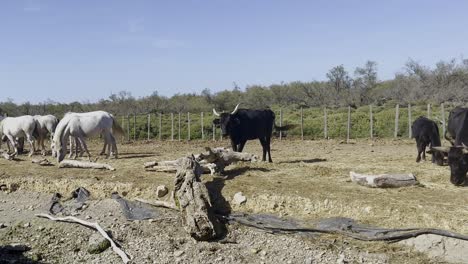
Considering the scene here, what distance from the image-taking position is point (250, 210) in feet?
34.2

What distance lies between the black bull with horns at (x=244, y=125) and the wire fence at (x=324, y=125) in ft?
31.6

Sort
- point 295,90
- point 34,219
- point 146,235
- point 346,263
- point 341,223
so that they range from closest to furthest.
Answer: point 346,263 → point 341,223 → point 146,235 → point 34,219 → point 295,90

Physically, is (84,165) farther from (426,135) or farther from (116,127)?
(426,135)

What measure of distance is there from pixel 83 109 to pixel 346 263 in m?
43.6

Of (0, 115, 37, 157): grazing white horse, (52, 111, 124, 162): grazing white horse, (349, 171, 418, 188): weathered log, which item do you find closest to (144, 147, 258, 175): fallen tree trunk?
(349, 171, 418, 188): weathered log

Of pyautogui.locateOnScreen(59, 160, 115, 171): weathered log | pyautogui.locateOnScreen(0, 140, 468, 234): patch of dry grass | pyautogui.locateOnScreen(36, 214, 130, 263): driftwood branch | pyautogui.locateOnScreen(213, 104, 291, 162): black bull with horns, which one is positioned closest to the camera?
pyautogui.locateOnScreen(0, 140, 468, 234): patch of dry grass

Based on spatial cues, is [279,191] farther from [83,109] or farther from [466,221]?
[83,109]

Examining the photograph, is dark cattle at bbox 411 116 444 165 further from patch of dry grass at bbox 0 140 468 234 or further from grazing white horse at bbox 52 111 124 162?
grazing white horse at bbox 52 111 124 162

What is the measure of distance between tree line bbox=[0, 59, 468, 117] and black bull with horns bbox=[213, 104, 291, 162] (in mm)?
22024

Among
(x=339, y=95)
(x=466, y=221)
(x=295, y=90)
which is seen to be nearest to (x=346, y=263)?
(x=466, y=221)

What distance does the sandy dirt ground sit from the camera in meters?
8.82

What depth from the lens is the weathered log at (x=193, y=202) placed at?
9508 mm

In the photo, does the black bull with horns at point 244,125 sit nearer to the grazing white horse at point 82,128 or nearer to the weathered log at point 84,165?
the weathered log at point 84,165

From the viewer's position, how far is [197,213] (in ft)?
31.9
